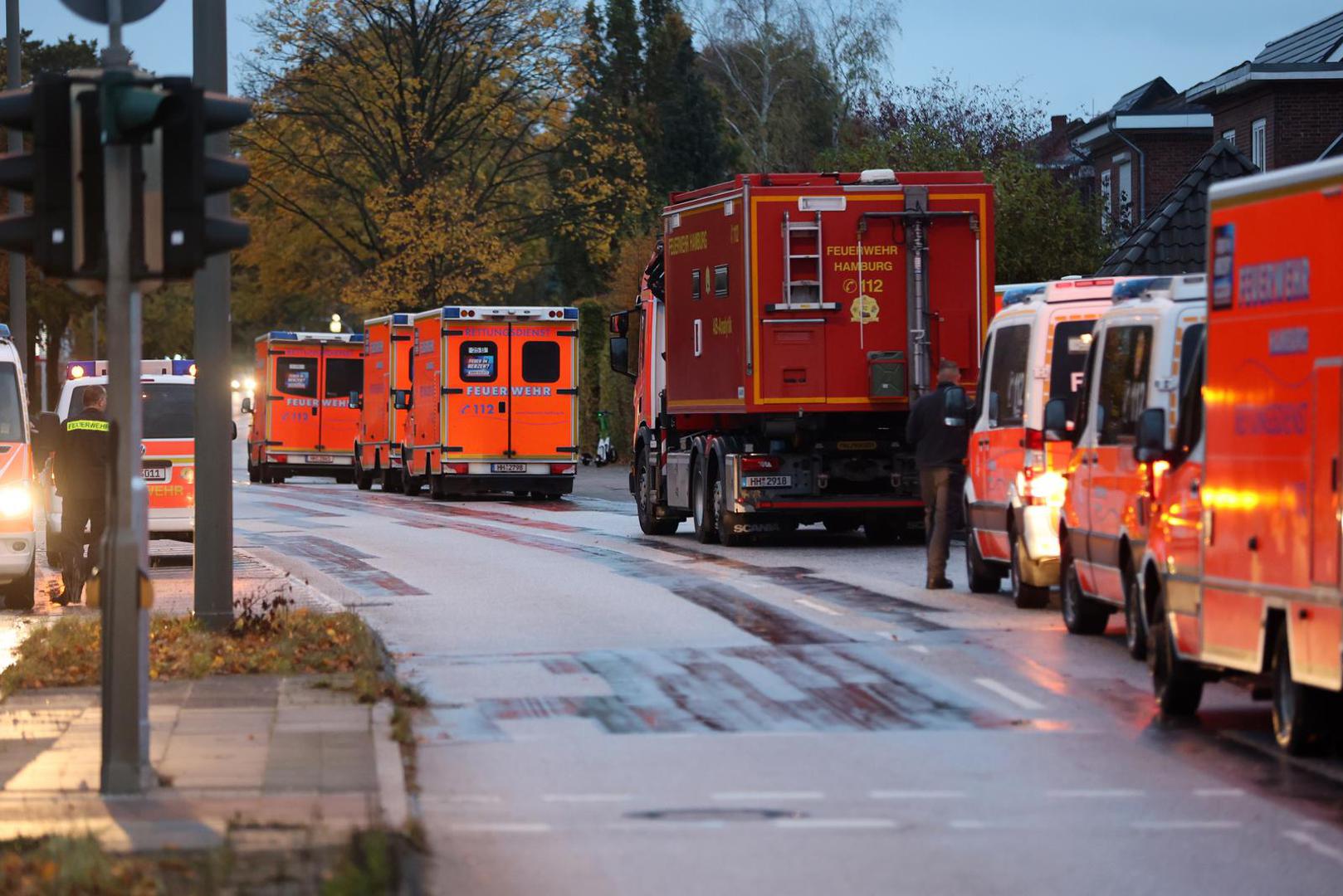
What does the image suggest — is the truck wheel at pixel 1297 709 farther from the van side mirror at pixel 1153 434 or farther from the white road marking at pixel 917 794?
the van side mirror at pixel 1153 434

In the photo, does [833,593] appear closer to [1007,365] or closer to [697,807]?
[1007,365]

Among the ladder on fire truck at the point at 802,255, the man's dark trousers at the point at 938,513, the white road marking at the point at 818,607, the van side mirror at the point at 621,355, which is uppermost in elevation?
the ladder on fire truck at the point at 802,255

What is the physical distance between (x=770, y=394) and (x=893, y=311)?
152 cm

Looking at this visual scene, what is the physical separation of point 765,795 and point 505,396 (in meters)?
30.5

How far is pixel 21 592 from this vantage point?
19875 mm

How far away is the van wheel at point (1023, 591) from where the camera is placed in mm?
17625

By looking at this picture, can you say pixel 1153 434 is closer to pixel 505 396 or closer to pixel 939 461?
pixel 939 461

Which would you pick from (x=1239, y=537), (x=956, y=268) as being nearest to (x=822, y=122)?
(x=956, y=268)

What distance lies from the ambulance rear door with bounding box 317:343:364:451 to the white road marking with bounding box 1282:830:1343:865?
45.7m

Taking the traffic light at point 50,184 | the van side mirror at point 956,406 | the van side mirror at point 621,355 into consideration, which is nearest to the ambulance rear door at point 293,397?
the van side mirror at point 621,355

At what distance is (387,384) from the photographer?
44.2 m

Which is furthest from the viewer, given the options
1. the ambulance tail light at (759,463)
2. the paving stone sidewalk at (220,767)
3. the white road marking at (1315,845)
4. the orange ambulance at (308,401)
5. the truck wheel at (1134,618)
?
the orange ambulance at (308,401)

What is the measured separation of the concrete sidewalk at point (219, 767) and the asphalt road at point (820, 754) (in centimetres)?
36

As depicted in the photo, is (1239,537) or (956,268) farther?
(956,268)
